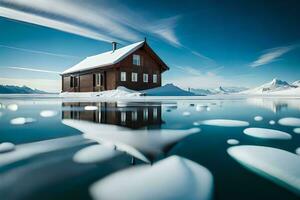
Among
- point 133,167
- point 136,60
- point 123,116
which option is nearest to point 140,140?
point 133,167

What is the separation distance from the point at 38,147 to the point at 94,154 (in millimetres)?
767

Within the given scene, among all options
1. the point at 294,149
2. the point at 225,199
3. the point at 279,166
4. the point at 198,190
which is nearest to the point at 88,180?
the point at 198,190

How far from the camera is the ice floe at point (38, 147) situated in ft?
6.13

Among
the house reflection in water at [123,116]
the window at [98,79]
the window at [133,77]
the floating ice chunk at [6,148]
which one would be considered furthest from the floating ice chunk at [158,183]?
the window at [98,79]

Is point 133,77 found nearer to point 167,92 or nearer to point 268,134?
point 167,92

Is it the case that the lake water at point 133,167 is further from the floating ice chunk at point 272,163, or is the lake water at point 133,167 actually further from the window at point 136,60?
the window at point 136,60

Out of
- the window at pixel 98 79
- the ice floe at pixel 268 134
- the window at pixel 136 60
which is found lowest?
the ice floe at pixel 268 134

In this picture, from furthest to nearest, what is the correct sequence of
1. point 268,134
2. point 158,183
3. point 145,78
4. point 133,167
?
point 145,78, point 268,134, point 133,167, point 158,183

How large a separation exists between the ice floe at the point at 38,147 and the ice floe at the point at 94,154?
0.29 metres

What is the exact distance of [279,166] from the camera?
1599 mm

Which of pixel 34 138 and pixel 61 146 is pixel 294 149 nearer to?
pixel 61 146

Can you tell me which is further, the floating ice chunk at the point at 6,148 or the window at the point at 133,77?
the window at the point at 133,77

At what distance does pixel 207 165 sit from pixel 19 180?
144 centimetres

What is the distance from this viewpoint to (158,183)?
134 centimetres
